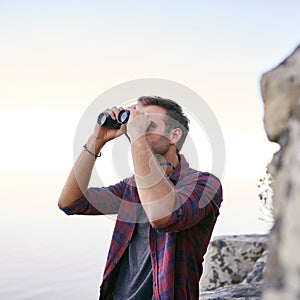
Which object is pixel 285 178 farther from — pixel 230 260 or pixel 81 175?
pixel 230 260

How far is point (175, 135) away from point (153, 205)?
22.8 inches

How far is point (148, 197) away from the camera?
181 cm

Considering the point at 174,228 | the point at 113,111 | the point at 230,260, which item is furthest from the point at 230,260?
the point at 174,228

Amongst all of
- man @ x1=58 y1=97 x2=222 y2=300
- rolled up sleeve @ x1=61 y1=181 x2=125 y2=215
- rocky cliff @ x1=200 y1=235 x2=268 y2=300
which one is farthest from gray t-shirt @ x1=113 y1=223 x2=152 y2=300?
rocky cliff @ x1=200 y1=235 x2=268 y2=300

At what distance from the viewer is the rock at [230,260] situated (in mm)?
3908

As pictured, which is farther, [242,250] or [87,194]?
[242,250]

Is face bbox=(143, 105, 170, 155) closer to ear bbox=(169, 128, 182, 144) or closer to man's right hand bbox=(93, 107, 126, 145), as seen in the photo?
ear bbox=(169, 128, 182, 144)

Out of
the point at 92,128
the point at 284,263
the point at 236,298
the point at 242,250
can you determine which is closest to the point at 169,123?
the point at 92,128

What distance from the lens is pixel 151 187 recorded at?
1.82m

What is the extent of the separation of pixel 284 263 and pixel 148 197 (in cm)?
126

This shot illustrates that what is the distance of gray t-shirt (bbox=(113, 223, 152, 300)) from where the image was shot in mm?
2123

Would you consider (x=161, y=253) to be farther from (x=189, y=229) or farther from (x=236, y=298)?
(x=236, y=298)

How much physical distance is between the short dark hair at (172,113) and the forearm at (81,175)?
0.29 m

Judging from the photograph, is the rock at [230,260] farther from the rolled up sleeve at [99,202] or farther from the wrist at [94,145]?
the wrist at [94,145]
